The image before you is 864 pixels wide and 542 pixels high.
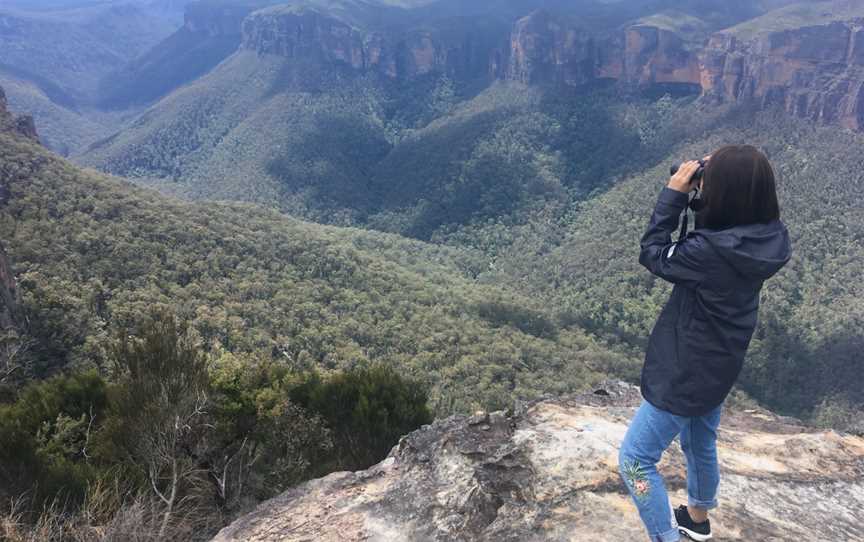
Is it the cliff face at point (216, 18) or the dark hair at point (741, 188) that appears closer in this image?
the dark hair at point (741, 188)

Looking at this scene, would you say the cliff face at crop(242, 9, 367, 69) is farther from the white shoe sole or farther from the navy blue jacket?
the white shoe sole

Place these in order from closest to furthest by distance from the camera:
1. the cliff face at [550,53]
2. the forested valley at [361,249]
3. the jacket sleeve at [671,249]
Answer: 1. the jacket sleeve at [671,249]
2. the forested valley at [361,249]
3. the cliff face at [550,53]

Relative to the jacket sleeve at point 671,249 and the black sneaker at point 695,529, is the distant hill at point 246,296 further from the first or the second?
the jacket sleeve at point 671,249

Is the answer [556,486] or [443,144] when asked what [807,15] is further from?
[556,486]

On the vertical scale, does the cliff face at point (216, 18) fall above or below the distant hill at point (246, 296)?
above

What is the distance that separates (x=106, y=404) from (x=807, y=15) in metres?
83.6

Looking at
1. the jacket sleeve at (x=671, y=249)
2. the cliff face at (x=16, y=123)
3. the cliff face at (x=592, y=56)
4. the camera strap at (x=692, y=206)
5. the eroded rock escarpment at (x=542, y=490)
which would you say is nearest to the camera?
the jacket sleeve at (x=671, y=249)

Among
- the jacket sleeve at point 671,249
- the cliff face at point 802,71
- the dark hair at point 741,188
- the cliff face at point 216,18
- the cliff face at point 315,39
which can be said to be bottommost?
the cliff face at point 802,71

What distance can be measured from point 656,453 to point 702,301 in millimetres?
1217

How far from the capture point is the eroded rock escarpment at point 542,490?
4883mm

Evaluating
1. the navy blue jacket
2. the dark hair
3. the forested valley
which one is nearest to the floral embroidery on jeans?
the navy blue jacket

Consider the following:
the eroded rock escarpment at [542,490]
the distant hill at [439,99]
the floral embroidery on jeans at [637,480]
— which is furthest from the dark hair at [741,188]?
the distant hill at [439,99]

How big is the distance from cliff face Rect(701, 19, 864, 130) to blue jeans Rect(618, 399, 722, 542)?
62.4 m

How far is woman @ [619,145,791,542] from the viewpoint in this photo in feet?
11.3
